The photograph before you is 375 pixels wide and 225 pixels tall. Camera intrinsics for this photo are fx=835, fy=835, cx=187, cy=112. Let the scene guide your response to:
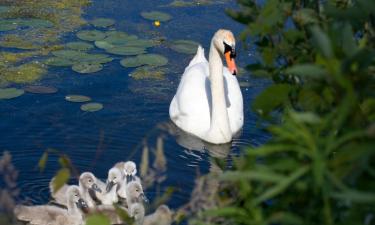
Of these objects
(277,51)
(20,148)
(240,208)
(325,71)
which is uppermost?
(325,71)

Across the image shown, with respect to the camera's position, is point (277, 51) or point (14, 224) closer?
point (14, 224)

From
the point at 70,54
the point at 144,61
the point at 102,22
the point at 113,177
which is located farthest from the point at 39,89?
the point at 113,177

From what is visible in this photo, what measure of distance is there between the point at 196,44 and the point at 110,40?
3.53 ft

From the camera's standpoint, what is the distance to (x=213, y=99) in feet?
27.2

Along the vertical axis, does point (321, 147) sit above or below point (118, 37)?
above

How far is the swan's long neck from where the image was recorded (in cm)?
809

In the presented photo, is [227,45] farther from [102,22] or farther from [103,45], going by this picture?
[102,22]

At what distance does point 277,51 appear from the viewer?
114 inches

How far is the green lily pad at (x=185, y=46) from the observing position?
1023cm

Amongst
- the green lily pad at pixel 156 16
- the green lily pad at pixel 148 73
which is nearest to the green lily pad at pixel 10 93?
the green lily pad at pixel 148 73

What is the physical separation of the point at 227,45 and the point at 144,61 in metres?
1.80

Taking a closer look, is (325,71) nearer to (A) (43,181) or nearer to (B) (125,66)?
(A) (43,181)

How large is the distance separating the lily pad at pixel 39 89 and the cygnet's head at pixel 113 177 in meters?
2.46

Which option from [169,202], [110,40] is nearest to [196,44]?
[110,40]
